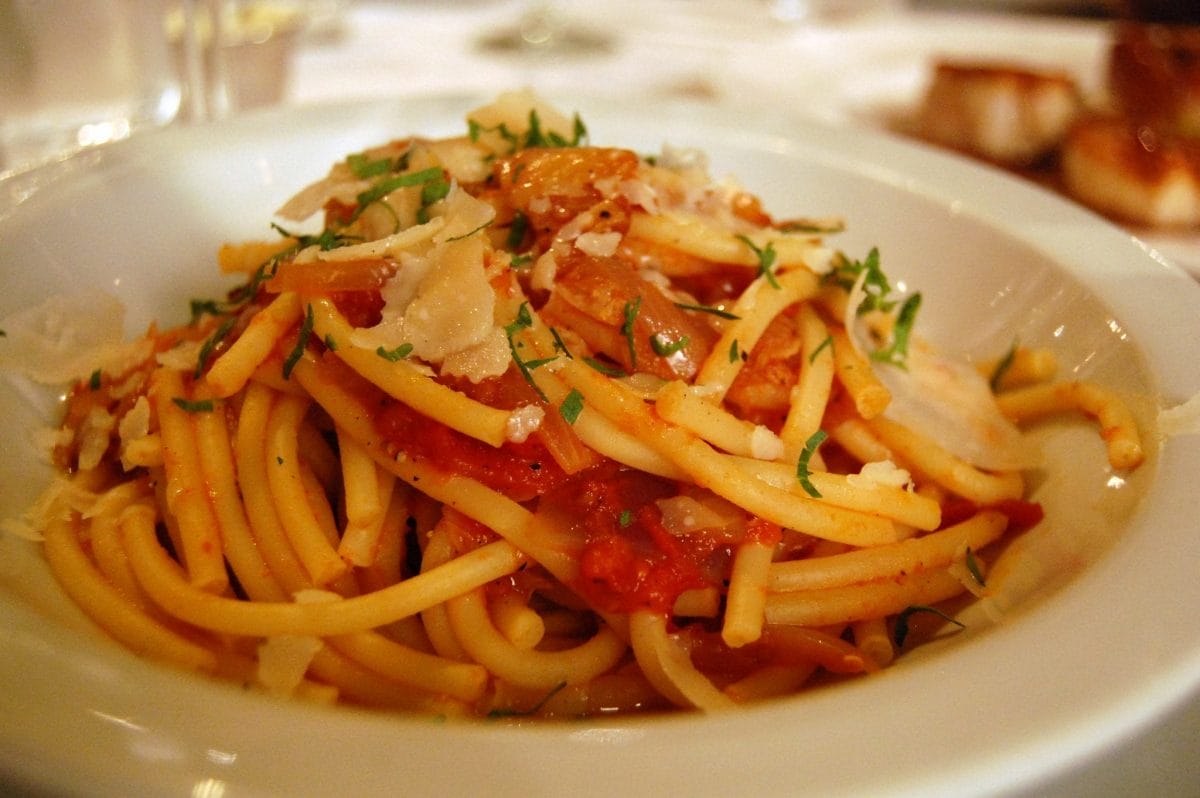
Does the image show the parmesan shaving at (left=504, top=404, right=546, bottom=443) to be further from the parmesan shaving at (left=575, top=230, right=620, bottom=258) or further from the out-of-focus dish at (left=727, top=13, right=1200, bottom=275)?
the out-of-focus dish at (left=727, top=13, right=1200, bottom=275)

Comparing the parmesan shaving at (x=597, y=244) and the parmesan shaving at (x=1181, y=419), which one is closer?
the parmesan shaving at (x=1181, y=419)

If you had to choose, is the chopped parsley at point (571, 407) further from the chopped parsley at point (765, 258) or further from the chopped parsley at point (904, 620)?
the chopped parsley at point (904, 620)

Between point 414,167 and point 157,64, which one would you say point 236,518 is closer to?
point 414,167

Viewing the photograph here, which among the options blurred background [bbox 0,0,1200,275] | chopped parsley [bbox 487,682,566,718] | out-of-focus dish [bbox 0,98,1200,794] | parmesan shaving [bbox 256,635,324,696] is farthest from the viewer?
blurred background [bbox 0,0,1200,275]

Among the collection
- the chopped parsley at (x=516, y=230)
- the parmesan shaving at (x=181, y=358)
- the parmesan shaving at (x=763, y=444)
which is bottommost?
the parmesan shaving at (x=763, y=444)

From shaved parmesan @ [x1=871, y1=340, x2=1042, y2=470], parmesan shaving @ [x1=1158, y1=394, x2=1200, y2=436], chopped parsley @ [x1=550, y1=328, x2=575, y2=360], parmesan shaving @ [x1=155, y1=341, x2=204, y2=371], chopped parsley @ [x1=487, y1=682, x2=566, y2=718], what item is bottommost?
chopped parsley @ [x1=487, y1=682, x2=566, y2=718]

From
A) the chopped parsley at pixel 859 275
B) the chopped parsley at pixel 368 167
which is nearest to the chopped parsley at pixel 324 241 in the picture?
the chopped parsley at pixel 368 167

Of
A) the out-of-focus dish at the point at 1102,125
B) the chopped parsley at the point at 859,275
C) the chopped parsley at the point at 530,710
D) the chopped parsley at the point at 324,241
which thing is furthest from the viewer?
the out-of-focus dish at the point at 1102,125

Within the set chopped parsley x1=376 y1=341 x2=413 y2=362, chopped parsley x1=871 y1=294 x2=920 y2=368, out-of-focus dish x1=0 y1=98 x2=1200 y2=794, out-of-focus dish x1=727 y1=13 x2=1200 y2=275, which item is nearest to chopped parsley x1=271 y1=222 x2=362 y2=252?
chopped parsley x1=376 y1=341 x2=413 y2=362

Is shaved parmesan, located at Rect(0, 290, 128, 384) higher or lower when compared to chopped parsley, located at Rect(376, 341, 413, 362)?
Answer: lower

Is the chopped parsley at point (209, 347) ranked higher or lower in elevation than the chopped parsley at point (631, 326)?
lower
